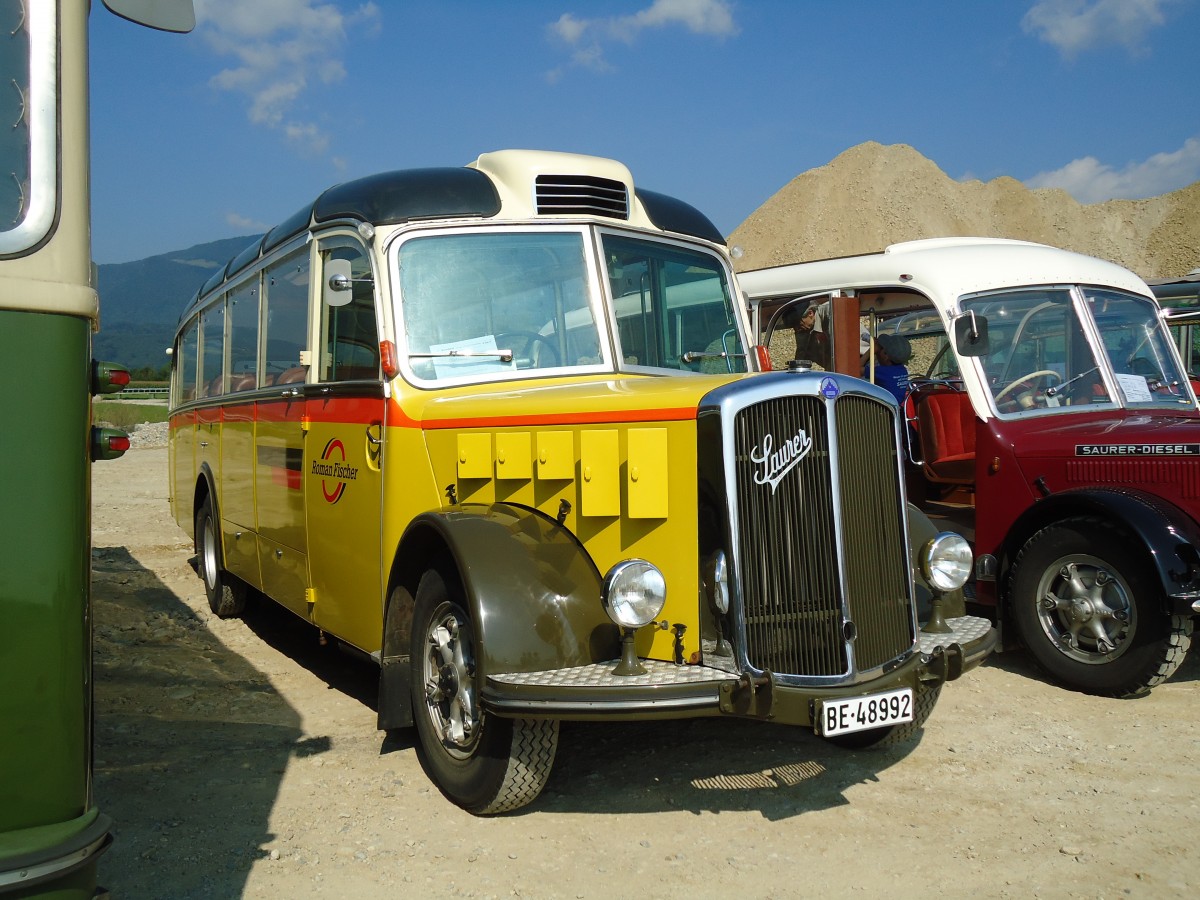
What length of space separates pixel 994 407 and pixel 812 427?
3369mm

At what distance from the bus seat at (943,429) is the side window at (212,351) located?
5121mm

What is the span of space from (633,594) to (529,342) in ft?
5.65

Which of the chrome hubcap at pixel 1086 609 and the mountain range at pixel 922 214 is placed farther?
the mountain range at pixel 922 214

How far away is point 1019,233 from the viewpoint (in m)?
63.9

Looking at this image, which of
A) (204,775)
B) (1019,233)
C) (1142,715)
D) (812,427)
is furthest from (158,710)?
(1019,233)

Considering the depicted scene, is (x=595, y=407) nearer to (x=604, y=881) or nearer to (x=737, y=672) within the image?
(x=737, y=672)

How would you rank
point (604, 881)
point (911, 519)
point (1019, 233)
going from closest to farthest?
Answer: point (604, 881) < point (911, 519) < point (1019, 233)

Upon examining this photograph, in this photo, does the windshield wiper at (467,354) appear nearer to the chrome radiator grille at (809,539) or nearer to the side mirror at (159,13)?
the chrome radiator grille at (809,539)

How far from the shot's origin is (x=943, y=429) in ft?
25.0

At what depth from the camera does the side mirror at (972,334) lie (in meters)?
6.63

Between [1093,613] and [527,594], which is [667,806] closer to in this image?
[527,594]

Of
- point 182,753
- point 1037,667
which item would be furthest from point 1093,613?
point 182,753

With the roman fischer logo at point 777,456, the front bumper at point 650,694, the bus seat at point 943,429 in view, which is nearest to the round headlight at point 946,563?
the front bumper at point 650,694

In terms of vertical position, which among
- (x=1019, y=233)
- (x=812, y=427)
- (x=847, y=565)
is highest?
(x=1019, y=233)
